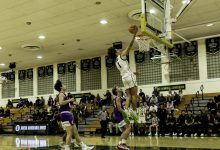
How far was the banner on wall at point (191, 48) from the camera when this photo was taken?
18328 millimetres

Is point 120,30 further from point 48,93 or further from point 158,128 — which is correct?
point 48,93

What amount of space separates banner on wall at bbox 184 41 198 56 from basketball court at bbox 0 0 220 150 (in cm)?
6

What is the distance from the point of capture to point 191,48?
18.4m

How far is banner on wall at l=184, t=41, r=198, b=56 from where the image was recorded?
1833cm

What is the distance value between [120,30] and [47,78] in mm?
11680

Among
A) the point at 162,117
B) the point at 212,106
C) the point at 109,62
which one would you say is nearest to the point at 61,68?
the point at 109,62

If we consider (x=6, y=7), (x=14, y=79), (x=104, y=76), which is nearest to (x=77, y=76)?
(x=104, y=76)

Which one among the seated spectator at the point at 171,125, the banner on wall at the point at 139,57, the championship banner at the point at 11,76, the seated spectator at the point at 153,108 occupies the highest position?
the banner on wall at the point at 139,57

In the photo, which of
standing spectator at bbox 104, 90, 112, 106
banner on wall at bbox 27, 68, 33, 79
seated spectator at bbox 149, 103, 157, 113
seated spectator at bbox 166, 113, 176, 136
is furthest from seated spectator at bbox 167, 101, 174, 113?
banner on wall at bbox 27, 68, 33, 79

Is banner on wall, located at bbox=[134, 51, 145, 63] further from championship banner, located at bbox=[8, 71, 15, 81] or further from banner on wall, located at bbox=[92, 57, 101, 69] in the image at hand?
championship banner, located at bbox=[8, 71, 15, 81]

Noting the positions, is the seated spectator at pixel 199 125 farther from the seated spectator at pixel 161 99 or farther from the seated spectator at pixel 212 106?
the seated spectator at pixel 161 99

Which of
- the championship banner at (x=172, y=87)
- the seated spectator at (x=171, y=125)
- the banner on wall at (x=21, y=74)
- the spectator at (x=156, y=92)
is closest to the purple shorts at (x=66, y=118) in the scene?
the seated spectator at (x=171, y=125)

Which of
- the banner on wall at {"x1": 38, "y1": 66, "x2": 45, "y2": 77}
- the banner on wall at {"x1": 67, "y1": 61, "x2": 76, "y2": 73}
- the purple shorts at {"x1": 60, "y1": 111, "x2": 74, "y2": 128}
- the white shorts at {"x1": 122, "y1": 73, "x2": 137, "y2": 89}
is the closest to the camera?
the white shorts at {"x1": 122, "y1": 73, "x2": 137, "y2": 89}

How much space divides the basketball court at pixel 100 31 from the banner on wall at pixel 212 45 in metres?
0.43
